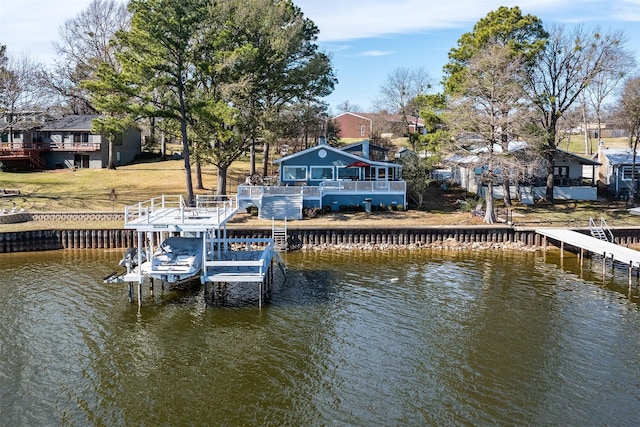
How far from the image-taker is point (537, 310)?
21.1m

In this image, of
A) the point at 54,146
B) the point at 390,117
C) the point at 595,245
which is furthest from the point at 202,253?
the point at 390,117

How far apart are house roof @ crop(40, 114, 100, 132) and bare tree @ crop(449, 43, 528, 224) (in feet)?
123

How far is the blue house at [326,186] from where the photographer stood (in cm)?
3697

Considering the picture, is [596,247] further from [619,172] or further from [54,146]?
[54,146]

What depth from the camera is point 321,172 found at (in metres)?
41.5

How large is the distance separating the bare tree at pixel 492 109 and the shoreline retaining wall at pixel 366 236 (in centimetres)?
259

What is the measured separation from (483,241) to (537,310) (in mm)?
12720

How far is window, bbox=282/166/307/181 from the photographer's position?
4150 centimetres

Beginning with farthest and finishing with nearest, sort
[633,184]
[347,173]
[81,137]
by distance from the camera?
1. [81,137]
2. [347,173]
3. [633,184]

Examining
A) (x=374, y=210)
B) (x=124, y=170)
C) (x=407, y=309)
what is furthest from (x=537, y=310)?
(x=124, y=170)

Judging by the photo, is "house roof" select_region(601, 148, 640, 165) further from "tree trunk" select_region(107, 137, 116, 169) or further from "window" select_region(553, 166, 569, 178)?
"tree trunk" select_region(107, 137, 116, 169)

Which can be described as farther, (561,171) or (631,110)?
(561,171)

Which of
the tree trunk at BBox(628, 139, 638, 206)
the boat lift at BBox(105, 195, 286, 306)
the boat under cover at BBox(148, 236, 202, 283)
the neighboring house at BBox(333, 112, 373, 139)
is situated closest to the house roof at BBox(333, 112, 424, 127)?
the neighboring house at BBox(333, 112, 373, 139)

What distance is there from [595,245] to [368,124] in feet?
177
